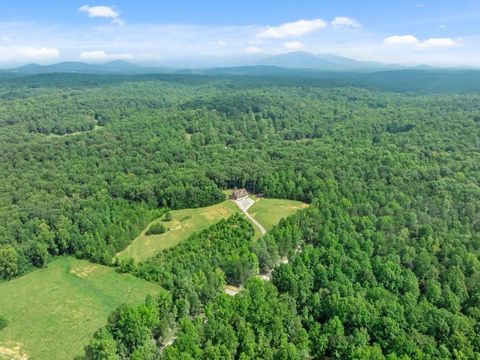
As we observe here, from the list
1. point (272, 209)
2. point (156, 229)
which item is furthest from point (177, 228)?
point (272, 209)

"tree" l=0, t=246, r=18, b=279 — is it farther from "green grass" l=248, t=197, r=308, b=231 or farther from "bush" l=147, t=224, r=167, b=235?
"green grass" l=248, t=197, r=308, b=231

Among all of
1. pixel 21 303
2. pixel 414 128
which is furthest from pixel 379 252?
pixel 414 128

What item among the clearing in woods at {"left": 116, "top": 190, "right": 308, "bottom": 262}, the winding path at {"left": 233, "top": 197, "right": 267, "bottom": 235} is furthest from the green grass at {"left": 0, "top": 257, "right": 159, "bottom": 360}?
the winding path at {"left": 233, "top": 197, "right": 267, "bottom": 235}

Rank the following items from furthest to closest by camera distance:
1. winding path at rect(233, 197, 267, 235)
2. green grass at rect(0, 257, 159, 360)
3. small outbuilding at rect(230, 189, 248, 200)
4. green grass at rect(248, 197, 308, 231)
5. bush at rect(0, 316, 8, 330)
→ 1. small outbuilding at rect(230, 189, 248, 200)
2. green grass at rect(248, 197, 308, 231)
3. winding path at rect(233, 197, 267, 235)
4. bush at rect(0, 316, 8, 330)
5. green grass at rect(0, 257, 159, 360)

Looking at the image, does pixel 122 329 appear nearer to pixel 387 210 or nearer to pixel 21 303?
pixel 21 303

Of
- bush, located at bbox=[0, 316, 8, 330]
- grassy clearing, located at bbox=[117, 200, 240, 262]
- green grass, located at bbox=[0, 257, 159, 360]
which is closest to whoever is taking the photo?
green grass, located at bbox=[0, 257, 159, 360]

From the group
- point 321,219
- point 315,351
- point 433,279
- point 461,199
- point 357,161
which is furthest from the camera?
point 357,161
